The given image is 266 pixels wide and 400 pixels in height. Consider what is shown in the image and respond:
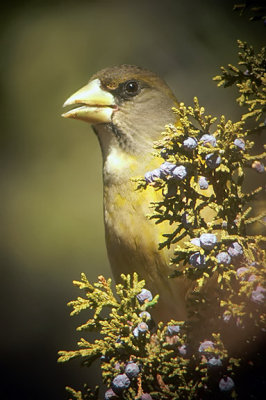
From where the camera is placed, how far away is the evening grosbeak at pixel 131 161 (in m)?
2.06

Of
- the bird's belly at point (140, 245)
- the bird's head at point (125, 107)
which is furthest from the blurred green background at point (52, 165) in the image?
the bird's belly at point (140, 245)

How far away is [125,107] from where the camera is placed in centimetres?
249

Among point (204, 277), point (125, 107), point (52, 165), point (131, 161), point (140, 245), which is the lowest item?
point (204, 277)

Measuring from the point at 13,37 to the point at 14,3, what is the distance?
0.31m

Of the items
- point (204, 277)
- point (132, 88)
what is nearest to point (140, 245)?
point (204, 277)

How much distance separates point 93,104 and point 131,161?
0.33m

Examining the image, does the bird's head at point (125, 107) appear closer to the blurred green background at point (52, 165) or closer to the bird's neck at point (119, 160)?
the bird's neck at point (119, 160)

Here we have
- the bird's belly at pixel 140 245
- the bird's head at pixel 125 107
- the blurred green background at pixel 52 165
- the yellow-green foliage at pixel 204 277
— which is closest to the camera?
the yellow-green foliage at pixel 204 277

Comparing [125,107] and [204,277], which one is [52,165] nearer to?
[125,107]

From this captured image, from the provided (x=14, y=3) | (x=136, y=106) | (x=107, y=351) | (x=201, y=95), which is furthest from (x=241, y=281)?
(x=14, y=3)

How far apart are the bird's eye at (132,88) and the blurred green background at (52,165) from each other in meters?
1.22

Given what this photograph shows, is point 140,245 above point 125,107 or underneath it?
underneath

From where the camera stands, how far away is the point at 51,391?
350cm

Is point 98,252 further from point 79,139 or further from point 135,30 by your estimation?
point 135,30
